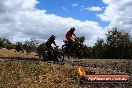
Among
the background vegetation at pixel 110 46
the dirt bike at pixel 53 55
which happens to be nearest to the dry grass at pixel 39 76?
the dirt bike at pixel 53 55

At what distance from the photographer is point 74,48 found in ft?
104

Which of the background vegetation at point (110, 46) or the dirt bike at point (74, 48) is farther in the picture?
the background vegetation at point (110, 46)

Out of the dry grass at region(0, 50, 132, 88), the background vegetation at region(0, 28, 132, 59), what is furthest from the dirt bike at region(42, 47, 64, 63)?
the background vegetation at region(0, 28, 132, 59)

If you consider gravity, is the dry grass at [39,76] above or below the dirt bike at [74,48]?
below

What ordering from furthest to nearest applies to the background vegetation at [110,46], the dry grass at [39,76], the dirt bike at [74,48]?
the background vegetation at [110,46]
the dirt bike at [74,48]
the dry grass at [39,76]

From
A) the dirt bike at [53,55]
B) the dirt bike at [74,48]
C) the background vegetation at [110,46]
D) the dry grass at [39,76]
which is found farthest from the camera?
the background vegetation at [110,46]

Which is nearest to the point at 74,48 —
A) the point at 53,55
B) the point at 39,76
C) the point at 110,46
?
the point at 53,55

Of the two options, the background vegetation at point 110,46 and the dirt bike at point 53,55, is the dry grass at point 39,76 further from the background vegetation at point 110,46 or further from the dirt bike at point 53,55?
the background vegetation at point 110,46

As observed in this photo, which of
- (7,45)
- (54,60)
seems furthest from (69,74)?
(7,45)

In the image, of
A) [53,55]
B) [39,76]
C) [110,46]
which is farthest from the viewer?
[110,46]

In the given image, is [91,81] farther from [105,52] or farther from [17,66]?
[105,52]

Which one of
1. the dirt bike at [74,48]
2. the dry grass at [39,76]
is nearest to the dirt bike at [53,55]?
→ the dirt bike at [74,48]

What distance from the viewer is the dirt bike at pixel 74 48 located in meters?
31.4

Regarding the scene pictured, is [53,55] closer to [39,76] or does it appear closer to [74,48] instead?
[74,48]
